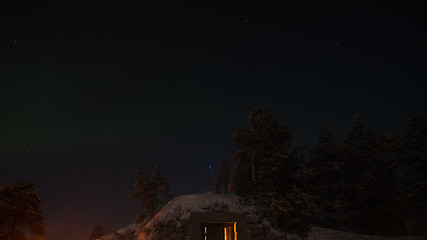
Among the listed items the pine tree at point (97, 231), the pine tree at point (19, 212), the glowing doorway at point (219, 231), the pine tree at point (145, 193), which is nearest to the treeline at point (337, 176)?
the glowing doorway at point (219, 231)

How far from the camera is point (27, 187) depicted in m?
19.5

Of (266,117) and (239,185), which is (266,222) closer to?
(239,185)

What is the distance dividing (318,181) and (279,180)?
5894 mm

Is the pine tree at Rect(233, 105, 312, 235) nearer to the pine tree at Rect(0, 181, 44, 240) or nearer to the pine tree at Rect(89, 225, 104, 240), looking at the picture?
the pine tree at Rect(0, 181, 44, 240)

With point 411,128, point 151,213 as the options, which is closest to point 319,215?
point 411,128

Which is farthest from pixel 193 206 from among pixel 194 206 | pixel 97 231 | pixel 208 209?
pixel 97 231

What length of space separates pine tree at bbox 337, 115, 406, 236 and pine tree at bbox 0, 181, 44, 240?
76.6 feet

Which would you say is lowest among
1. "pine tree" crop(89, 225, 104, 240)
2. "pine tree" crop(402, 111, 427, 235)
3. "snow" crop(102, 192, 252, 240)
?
"pine tree" crop(89, 225, 104, 240)

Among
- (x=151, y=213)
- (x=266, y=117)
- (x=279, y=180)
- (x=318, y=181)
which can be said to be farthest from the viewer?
(x=151, y=213)

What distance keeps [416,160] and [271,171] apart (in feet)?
37.3

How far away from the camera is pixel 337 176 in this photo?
69.9ft

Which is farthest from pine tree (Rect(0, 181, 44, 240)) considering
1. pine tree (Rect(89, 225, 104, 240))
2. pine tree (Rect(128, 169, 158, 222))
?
pine tree (Rect(89, 225, 104, 240))

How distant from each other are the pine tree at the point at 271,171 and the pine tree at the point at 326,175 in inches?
147

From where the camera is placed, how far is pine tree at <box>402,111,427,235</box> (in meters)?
18.4
